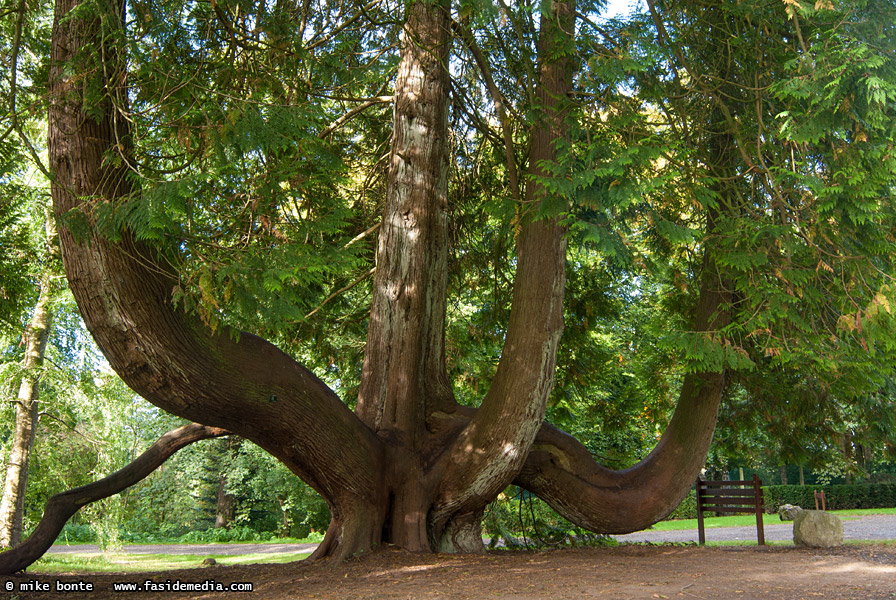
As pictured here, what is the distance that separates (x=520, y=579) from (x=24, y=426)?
10232 mm

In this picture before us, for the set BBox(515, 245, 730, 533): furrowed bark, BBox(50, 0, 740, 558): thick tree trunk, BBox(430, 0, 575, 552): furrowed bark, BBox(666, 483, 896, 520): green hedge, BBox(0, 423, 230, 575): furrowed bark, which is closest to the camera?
BBox(50, 0, 740, 558): thick tree trunk

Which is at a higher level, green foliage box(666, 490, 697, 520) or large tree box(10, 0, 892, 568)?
large tree box(10, 0, 892, 568)

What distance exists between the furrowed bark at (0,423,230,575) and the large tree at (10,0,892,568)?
1.70 meters

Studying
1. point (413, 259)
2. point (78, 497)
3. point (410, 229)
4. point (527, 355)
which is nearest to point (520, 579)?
point (527, 355)

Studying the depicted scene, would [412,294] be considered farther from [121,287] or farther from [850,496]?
[850,496]

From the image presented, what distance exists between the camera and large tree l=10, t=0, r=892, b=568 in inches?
176

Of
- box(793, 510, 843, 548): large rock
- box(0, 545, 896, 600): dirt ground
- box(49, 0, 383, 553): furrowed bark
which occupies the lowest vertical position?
box(793, 510, 843, 548): large rock

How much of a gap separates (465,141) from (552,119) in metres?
3.21

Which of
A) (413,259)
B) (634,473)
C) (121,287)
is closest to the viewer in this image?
(121,287)

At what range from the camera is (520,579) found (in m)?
5.18

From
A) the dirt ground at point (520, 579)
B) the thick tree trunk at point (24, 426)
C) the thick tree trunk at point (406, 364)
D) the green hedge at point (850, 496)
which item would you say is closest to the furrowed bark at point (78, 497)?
the dirt ground at point (520, 579)

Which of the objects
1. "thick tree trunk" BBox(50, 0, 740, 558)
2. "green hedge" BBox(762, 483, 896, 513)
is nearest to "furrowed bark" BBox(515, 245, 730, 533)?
"thick tree trunk" BBox(50, 0, 740, 558)

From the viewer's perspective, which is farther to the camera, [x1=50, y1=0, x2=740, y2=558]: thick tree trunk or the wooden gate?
the wooden gate

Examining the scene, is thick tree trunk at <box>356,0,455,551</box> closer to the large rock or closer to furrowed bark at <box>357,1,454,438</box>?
furrowed bark at <box>357,1,454,438</box>
